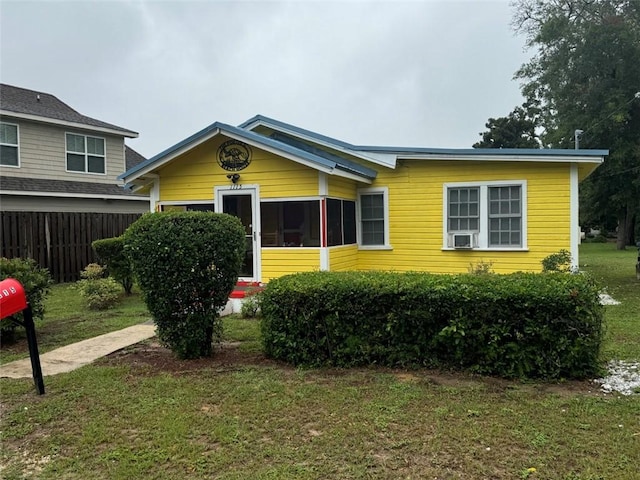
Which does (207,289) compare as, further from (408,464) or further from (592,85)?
Result: (592,85)

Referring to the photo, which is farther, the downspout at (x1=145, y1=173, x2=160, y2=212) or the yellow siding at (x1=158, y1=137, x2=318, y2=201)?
the downspout at (x1=145, y1=173, x2=160, y2=212)

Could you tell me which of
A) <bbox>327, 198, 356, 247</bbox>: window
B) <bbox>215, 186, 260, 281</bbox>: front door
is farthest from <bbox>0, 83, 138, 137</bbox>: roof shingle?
<bbox>327, 198, 356, 247</bbox>: window

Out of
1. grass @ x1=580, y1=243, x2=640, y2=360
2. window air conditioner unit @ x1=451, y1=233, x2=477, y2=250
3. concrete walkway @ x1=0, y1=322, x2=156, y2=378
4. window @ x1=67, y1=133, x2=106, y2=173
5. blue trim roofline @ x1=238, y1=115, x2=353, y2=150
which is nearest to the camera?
concrete walkway @ x1=0, y1=322, x2=156, y2=378

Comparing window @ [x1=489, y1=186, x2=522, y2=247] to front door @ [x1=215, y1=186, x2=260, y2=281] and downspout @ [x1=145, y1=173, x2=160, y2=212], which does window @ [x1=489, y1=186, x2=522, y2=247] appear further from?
downspout @ [x1=145, y1=173, x2=160, y2=212]

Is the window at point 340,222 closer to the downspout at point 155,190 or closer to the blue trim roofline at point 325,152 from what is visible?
the blue trim roofline at point 325,152

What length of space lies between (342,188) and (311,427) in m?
7.70

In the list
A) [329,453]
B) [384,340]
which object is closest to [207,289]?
[384,340]

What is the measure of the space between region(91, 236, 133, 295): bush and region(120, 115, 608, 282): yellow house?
4.34 feet

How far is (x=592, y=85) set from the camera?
13.1 m

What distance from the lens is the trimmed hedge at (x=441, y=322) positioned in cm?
445

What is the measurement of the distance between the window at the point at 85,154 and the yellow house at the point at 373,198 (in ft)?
20.3

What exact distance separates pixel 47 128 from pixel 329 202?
10.7 m

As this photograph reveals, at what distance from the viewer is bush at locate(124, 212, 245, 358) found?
16.8 feet

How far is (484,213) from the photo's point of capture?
10.5 meters
